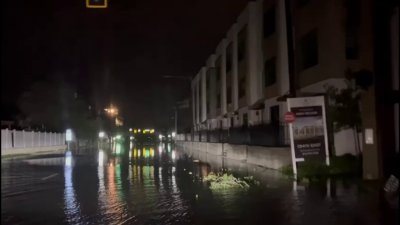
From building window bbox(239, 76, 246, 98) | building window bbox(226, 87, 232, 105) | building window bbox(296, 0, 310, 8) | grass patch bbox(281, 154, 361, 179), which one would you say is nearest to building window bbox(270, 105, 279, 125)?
building window bbox(296, 0, 310, 8)

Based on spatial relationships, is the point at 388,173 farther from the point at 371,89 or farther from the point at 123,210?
the point at 123,210

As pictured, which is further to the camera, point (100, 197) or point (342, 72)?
point (342, 72)

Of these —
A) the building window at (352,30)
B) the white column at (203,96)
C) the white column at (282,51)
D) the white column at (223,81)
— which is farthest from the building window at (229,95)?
the building window at (352,30)

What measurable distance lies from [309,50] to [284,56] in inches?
142

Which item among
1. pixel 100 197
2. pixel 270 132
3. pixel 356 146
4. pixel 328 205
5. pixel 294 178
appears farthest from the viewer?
pixel 270 132

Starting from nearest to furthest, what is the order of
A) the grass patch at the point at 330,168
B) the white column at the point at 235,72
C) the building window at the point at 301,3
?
1. the grass patch at the point at 330,168
2. the building window at the point at 301,3
3. the white column at the point at 235,72

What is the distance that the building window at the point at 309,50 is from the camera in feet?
88.3

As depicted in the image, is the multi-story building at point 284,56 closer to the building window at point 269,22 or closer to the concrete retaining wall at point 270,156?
the building window at point 269,22

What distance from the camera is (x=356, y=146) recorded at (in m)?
21.4

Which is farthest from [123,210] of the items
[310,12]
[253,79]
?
[253,79]

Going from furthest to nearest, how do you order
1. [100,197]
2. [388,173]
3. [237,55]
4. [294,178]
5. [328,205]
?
[237,55] < [294,178] < [388,173] < [100,197] < [328,205]

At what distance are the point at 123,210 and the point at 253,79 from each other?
92.4 ft

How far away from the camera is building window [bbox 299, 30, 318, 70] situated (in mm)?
26909

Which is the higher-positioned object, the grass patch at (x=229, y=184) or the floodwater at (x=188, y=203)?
the grass patch at (x=229, y=184)
